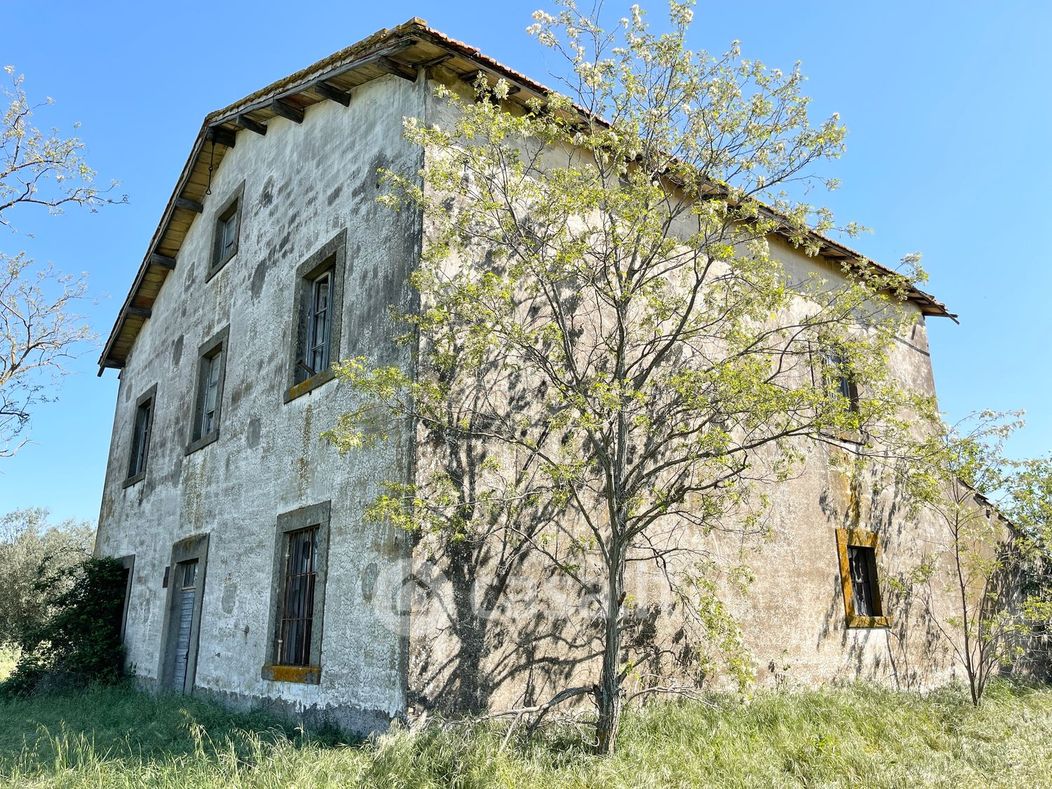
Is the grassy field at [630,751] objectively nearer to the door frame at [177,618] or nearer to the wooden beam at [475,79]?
the door frame at [177,618]

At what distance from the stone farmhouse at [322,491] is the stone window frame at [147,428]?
0.19 metres

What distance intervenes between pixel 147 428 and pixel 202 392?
12.6 ft

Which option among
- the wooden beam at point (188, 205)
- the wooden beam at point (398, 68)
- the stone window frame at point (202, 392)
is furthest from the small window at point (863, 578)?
the wooden beam at point (188, 205)

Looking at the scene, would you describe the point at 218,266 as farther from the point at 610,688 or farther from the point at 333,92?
the point at 610,688

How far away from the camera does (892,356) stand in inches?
528

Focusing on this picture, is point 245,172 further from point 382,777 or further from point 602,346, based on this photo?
point 382,777

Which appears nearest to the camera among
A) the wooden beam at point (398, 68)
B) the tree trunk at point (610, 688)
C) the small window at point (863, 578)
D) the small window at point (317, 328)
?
the tree trunk at point (610, 688)

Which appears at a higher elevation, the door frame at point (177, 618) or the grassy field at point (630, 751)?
the door frame at point (177, 618)

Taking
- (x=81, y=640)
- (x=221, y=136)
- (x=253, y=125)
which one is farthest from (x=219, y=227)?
(x=81, y=640)

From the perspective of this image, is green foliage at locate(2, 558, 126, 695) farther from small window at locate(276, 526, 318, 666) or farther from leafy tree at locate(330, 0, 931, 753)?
leafy tree at locate(330, 0, 931, 753)

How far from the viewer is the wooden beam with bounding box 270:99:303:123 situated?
420 inches

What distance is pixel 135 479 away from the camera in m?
14.8

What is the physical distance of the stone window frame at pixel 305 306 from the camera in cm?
888

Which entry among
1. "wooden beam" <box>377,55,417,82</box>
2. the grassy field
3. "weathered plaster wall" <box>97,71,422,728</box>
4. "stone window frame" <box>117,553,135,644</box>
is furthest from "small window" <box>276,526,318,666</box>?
"stone window frame" <box>117,553,135,644</box>
